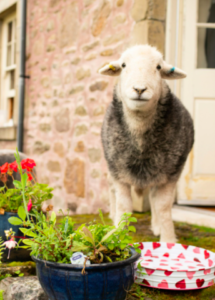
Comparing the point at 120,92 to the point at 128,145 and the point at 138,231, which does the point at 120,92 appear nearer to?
the point at 128,145

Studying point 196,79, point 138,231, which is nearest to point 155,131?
point 138,231

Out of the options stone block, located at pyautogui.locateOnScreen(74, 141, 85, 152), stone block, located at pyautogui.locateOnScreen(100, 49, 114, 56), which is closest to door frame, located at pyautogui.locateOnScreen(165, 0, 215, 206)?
stone block, located at pyautogui.locateOnScreen(100, 49, 114, 56)

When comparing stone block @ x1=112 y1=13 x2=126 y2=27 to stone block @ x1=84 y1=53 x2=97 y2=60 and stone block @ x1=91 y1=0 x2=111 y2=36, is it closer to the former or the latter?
stone block @ x1=91 y1=0 x2=111 y2=36

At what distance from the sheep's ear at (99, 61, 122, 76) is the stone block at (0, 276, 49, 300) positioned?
1.51 m

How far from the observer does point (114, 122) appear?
2.67 meters

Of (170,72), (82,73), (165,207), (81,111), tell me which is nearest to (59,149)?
(81,111)

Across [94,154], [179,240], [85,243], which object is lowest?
[179,240]

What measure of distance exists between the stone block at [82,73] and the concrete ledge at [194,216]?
2110 mm

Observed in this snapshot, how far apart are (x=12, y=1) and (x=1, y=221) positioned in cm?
556

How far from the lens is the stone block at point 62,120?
5.11 metres

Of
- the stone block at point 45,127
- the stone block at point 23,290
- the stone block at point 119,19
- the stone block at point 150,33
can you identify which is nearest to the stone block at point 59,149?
the stone block at point 45,127

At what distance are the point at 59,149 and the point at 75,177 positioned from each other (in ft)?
1.95

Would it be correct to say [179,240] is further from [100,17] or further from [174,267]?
[100,17]

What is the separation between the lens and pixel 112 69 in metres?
2.57
